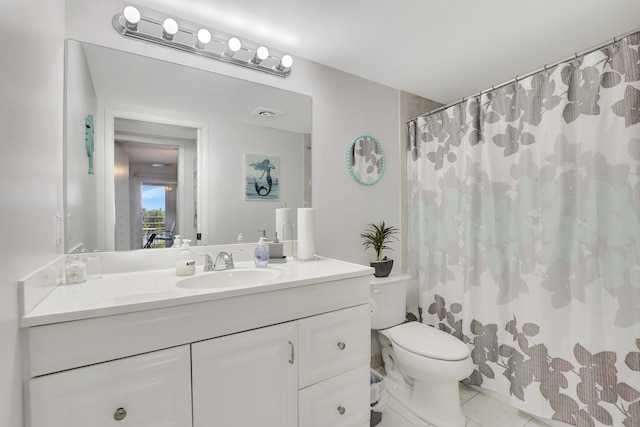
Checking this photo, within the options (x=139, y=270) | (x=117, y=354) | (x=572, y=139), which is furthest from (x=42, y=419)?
(x=572, y=139)

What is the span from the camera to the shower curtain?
131cm

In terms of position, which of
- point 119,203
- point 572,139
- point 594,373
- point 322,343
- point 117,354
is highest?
point 572,139

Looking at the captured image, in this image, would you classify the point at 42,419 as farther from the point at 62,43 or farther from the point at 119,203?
the point at 62,43

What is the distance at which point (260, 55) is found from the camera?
160 centimetres

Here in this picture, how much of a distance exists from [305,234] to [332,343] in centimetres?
61

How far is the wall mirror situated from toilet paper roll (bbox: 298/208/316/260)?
0.22m

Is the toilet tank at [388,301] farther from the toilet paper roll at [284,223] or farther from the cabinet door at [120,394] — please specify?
the cabinet door at [120,394]

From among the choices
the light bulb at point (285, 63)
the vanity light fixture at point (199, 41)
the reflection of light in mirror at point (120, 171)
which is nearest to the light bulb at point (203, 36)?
the vanity light fixture at point (199, 41)

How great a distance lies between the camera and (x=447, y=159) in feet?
6.81

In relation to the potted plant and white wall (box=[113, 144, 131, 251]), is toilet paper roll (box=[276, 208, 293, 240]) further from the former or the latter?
white wall (box=[113, 144, 131, 251])

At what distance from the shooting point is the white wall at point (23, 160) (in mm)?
632

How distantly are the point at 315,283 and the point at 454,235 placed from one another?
4.27 ft

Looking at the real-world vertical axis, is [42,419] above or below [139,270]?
below

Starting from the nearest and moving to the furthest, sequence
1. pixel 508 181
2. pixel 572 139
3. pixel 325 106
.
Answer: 1. pixel 572 139
2. pixel 508 181
3. pixel 325 106
